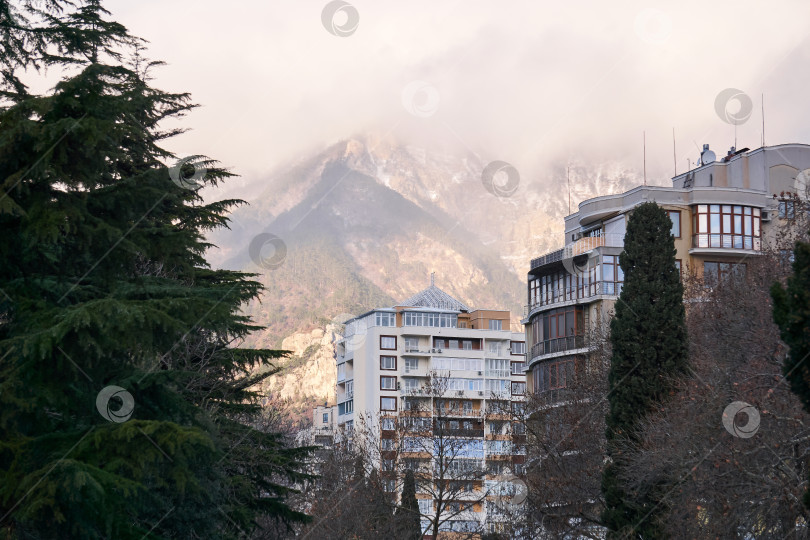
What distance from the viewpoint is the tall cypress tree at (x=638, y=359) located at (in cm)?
2908

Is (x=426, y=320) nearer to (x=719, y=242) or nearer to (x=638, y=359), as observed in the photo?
(x=719, y=242)

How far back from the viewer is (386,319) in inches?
4412

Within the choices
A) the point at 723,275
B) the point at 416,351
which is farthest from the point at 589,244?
the point at 416,351

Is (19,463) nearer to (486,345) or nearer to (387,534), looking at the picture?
(387,534)

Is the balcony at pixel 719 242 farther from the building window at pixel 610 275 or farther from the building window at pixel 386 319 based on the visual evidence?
the building window at pixel 386 319

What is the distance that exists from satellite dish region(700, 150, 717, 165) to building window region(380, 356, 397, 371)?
178ft

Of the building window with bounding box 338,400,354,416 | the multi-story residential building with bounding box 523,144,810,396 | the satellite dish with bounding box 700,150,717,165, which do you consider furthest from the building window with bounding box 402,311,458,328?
the satellite dish with bounding box 700,150,717,165

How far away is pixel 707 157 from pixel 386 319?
56741 millimetres

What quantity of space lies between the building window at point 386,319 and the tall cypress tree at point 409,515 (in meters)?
64.6

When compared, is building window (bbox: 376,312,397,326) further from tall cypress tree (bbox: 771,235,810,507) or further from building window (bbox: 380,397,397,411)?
tall cypress tree (bbox: 771,235,810,507)

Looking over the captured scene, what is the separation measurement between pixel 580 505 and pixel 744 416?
13863 mm

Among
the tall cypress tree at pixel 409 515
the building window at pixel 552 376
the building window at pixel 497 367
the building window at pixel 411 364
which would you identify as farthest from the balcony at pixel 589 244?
the building window at pixel 497 367

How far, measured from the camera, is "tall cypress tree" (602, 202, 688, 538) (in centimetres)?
2908

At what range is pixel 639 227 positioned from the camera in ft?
106
